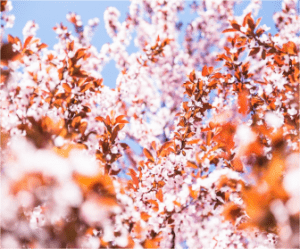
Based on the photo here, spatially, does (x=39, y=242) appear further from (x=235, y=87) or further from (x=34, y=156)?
(x=235, y=87)

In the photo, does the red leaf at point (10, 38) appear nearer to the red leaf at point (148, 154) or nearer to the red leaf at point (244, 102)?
the red leaf at point (148, 154)

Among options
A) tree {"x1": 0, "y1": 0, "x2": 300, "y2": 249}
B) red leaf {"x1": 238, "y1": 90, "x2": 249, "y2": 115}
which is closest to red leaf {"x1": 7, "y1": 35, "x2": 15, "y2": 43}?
tree {"x1": 0, "y1": 0, "x2": 300, "y2": 249}

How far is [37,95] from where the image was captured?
213cm

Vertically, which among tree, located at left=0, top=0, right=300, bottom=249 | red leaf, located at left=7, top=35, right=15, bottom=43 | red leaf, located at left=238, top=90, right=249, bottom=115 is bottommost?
tree, located at left=0, top=0, right=300, bottom=249

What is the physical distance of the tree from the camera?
0.70 metres

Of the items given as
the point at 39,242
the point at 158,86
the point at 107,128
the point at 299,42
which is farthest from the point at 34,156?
the point at 158,86

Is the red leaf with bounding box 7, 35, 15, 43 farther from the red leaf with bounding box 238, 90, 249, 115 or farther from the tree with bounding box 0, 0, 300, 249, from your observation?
the red leaf with bounding box 238, 90, 249, 115

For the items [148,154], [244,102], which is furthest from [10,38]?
[244,102]

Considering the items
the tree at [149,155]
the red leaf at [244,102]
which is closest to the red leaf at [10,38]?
the tree at [149,155]

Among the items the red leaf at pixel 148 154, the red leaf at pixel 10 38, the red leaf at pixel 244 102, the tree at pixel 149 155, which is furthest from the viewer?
the red leaf at pixel 244 102

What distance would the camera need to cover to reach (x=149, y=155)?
6.42 feet

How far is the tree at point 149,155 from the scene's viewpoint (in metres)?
0.70

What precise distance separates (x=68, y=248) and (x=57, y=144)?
480 millimetres

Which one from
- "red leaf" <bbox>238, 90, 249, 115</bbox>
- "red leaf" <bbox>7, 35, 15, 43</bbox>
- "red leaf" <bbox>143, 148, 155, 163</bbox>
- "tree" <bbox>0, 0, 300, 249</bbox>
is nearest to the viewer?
"tree" <bbox>0, 0, 300, 249</bbox>
